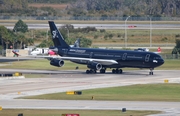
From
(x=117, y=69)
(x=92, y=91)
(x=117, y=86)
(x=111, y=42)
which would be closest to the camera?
(x=92, y=91)

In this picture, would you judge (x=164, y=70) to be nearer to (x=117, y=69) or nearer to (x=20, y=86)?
(x=117, y=69)

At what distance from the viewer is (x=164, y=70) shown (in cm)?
8988

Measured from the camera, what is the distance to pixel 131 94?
198 feet

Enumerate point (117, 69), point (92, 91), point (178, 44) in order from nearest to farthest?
point (92, 91) → point (117, 69) → point (178, 44)

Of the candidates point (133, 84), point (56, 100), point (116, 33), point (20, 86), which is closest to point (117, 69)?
point (133, 84)

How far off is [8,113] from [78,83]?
2341 centimetres

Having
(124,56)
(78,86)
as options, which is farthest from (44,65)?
(78,86)

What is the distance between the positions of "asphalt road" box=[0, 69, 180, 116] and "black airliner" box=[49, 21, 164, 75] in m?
1.40

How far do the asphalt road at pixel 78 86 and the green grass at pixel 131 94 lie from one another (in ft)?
7.34

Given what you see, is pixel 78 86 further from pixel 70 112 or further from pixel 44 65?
pixel 44 65

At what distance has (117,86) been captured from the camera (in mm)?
67625

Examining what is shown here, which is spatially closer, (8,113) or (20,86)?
(8,113)

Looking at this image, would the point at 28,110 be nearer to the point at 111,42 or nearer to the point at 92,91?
the point at 92,91

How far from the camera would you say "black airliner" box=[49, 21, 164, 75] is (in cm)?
8050
